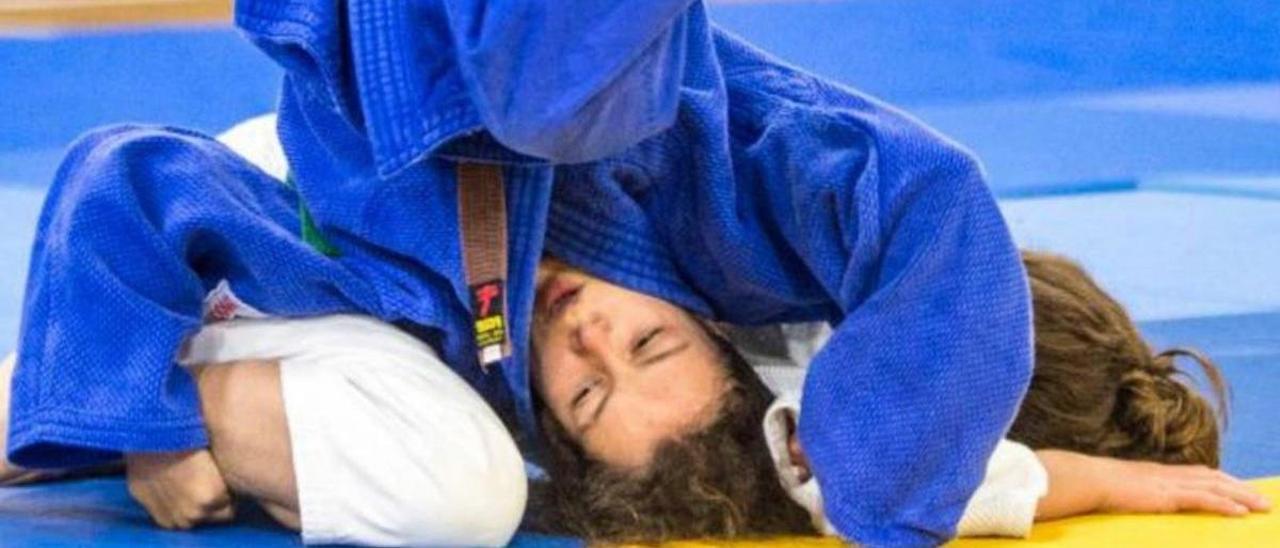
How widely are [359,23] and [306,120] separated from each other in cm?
19

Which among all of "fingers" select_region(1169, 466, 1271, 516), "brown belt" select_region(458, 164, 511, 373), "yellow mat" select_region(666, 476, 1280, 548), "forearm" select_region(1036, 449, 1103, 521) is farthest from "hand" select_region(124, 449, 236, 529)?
"fingers" select_region(1169, 466, 1271, 516)

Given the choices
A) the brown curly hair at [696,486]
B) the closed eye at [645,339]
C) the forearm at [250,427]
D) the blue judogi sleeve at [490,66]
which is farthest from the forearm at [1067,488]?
the forearm at [250,427]

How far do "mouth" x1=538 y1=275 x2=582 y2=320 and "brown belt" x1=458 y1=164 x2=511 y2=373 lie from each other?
0.13 feet

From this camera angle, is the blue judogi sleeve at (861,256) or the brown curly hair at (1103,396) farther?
the brown curly hair at (1103,396)

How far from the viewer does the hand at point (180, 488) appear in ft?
4.79

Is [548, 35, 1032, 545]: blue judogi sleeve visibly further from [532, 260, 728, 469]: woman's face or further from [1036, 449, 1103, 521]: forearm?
[1036, 449, 1103, 521]: forearm

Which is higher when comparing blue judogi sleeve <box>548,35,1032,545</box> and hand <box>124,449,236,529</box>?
blue judogi sleeve <box>548,35,1032,545</box>

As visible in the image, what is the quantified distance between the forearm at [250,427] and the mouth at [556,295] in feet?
0.61

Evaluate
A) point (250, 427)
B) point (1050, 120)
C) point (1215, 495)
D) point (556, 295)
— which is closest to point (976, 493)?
point (1215, 495)

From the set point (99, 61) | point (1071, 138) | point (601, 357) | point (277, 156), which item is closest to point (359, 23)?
point (601, 357)

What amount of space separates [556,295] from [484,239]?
2.9 inches

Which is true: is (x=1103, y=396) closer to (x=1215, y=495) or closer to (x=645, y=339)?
(x=1215, y=495)

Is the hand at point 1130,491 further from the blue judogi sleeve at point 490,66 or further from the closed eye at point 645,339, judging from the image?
the blue judogi sleeve at point 490,66

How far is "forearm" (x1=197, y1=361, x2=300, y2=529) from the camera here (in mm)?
1441
